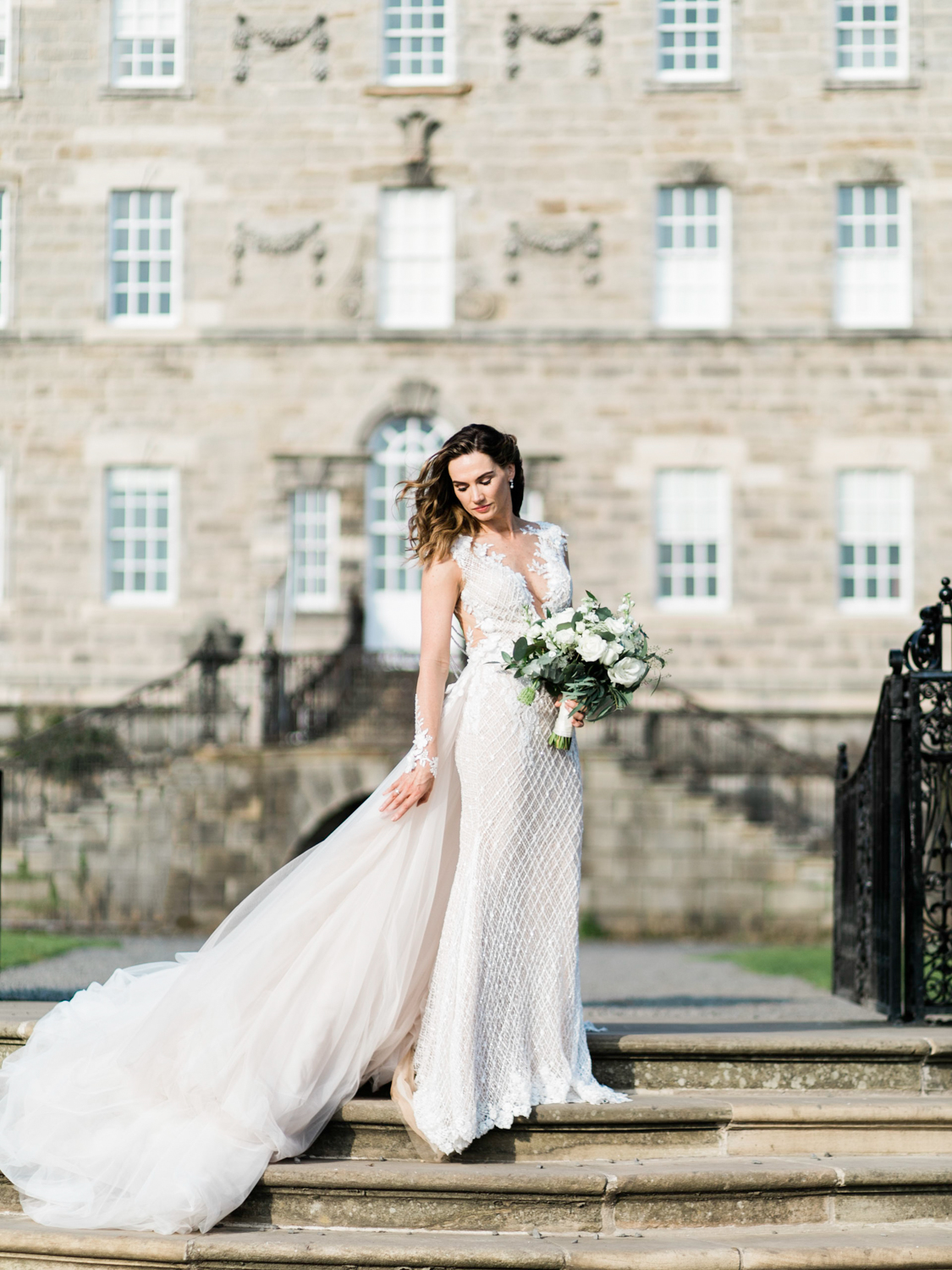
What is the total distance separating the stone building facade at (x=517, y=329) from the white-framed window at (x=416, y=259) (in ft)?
0.14

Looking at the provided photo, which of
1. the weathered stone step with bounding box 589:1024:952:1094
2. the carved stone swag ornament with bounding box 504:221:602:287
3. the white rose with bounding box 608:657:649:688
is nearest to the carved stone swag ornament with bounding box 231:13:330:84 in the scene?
the carved stone swag ornament with bounding box 504:221:602:287

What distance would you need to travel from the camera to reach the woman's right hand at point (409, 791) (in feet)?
18.6

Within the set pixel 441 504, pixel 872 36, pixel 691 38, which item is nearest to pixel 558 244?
pixel 691 38

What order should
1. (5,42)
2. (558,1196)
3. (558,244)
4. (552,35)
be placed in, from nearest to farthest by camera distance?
(558,1196) < (558,244) < (552,35) < (5,42)

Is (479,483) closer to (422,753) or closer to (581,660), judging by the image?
(581,660)

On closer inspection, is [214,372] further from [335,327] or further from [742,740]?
[742,740]

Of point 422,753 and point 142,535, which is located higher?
point 142,535

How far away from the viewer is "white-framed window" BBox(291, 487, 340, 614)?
2073cm

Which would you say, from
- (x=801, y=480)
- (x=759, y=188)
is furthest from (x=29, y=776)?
(x=759, y=188)

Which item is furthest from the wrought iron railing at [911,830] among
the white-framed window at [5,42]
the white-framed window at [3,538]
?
the white-framed window at [5,42]

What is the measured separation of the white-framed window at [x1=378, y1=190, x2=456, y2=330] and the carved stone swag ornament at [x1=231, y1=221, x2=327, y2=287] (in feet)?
2.82

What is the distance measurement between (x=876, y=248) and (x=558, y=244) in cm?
432

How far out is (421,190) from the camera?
2098cm

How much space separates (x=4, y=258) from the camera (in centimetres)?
2120
